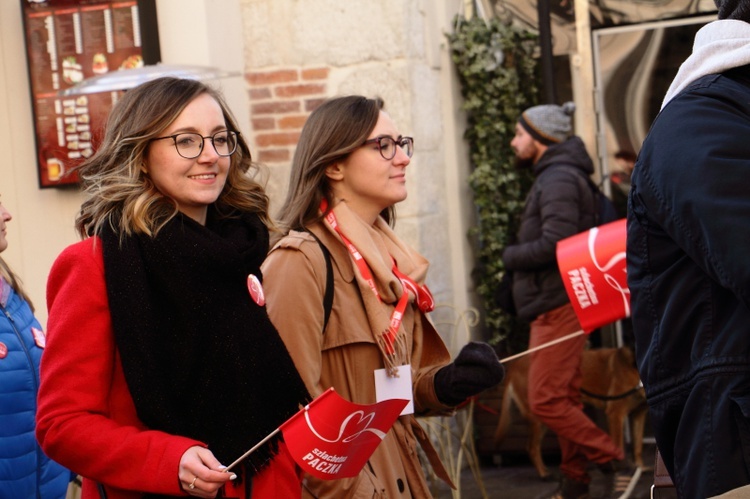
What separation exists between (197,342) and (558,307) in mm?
3715

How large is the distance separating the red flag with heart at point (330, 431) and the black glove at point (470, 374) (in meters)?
0.58

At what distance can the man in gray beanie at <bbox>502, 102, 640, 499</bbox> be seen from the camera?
19.7ft

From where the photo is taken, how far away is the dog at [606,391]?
6.46 m

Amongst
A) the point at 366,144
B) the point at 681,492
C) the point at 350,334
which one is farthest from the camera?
the point at 366,144

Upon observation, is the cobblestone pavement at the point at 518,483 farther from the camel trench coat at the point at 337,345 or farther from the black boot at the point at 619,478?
the camel trench coat at the point at 337,345

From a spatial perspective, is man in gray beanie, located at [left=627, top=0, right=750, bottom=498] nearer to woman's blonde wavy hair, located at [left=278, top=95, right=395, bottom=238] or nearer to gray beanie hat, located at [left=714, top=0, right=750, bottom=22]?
gray beanie hat, located at [left=714, top=0, right=750, bottom=22]

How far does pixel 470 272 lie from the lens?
704 cm

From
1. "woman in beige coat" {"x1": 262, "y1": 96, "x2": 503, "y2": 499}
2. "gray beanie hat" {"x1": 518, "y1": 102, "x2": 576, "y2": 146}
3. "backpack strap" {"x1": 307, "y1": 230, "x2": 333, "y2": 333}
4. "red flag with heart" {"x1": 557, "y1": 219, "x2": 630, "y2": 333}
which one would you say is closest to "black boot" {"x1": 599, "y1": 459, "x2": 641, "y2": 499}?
"gray beanie hat" {"x1": 518, "y1": 102, "x2": 576, "y2": 146}

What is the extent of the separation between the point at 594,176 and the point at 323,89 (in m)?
1.91

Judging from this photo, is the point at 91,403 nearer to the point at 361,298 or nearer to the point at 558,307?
the point at 361,298

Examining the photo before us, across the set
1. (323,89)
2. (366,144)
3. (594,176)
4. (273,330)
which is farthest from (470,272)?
(273,330)

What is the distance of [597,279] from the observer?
176 inches

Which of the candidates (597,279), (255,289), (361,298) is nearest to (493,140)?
(597,279)

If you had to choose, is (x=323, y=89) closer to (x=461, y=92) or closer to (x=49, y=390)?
(x=461, y=92)
